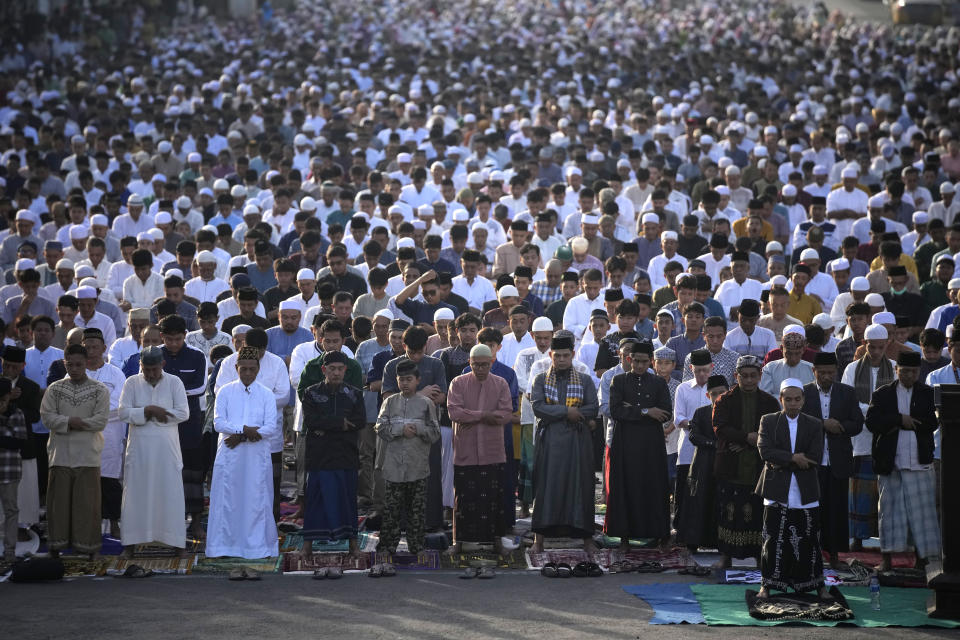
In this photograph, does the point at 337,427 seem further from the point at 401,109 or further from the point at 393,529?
the point at 401,109

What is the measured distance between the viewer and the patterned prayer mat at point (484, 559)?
1076cm

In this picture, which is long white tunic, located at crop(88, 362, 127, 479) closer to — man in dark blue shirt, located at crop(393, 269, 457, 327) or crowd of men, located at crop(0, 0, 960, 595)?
crowd of men, located at crop(0, 0, 960, 595)

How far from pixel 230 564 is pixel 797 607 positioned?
4.09 metres

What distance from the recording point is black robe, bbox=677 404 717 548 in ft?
35.6

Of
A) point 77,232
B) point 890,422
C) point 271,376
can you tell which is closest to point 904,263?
point 890,422

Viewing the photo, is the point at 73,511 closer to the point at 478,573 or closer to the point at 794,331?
the point at 478,573

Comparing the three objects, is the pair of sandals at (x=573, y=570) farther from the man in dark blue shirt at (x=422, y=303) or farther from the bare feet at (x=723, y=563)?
the man in dark blue shirt at (x=422, y=303)

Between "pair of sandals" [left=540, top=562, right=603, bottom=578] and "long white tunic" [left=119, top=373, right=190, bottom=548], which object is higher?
"long white tunic" [left=119, top=373, right=190, bottom=548]

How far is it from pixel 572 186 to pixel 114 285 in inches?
243

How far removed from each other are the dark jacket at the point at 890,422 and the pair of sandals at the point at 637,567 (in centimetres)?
173

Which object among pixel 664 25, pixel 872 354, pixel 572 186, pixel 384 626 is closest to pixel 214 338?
pixel 384 626

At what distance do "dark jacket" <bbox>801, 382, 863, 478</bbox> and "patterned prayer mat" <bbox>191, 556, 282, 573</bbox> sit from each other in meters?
4.01

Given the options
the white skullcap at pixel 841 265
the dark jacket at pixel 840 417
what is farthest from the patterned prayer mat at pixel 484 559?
the white skullcap at pixel 841 265

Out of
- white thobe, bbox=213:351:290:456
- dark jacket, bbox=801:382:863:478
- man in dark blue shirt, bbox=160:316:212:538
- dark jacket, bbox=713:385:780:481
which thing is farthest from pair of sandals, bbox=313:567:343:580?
dark jacket, bbox=801:382:863:478
